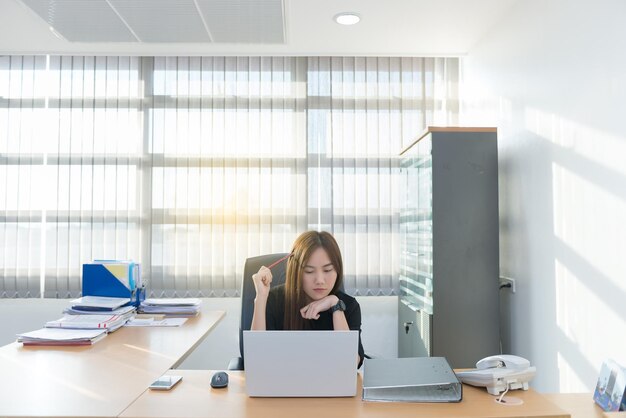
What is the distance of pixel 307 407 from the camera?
145 centimetres

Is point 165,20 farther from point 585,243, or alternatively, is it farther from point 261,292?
point 585,243

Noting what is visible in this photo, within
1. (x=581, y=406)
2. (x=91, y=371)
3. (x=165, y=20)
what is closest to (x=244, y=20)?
(x=165, y=20)

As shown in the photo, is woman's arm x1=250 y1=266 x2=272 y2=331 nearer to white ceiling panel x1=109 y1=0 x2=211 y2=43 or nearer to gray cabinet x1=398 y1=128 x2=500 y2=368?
gray cabinet x1=398 y1=128 x2=500 y2=368

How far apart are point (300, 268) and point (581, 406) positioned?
1085mm

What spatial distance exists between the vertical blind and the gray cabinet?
3.37 ft

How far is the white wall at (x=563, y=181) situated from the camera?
2.14 metres

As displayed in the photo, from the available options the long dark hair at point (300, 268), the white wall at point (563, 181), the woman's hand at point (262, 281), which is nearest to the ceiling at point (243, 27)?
the white wall at point (563, 181)

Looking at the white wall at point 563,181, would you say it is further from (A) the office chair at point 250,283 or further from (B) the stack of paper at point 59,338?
(B) the stack of paper at point 59,338

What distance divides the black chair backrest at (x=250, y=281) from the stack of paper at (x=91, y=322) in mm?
650

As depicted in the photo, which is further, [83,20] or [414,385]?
[83,20]

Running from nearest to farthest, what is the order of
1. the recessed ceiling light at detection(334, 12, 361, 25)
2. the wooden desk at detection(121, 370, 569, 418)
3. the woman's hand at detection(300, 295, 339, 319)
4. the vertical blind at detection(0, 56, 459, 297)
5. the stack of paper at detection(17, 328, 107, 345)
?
the wooden desk at detection(121, 370, 569, 418) → the woman's hand at detection(300, 295, 339, 319) → the stack of paper at detection(17, 328, 107, 345) → the recessed ceiling light at detection(334, 12, 361, 25) → the vertical blind at detection(0, 56, 459, 297)

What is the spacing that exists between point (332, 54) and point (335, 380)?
2983mm

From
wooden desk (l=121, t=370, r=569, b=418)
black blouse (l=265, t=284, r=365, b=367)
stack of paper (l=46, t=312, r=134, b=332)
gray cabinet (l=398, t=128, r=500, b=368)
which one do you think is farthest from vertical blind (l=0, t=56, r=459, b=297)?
wooden desk (l=121, t=370, r=569, b=418)

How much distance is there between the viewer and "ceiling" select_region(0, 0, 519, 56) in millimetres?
3066
